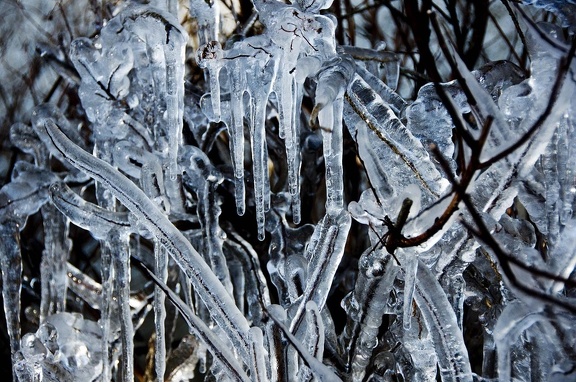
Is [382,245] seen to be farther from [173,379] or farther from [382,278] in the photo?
[173,379]

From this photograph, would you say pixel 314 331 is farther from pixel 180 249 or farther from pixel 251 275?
pixel 251 275

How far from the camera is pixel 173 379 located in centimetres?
229

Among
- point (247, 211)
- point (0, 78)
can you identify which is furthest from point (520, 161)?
point (0, 78)

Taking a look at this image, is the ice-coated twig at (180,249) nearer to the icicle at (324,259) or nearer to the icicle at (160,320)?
the icicle at (324,259)

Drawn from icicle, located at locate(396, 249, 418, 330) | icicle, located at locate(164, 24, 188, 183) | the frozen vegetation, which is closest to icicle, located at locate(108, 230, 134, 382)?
the frozen vegetation

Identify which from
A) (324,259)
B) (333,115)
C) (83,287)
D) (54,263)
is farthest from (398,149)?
(83,287)

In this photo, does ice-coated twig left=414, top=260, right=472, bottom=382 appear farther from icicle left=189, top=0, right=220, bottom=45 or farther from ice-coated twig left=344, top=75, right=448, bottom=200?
icicle left=189, top=0, right=220, bottom=45

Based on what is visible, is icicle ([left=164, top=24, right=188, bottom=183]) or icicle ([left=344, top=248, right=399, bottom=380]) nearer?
icicle ([left=344, top=248, right=399, bottom=380])

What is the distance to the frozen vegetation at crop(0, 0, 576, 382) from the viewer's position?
4.20 feet

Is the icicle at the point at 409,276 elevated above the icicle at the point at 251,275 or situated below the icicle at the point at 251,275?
below

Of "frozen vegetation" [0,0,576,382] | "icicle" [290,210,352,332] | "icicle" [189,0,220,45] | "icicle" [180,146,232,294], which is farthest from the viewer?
"icicle" [180,146,232,294]

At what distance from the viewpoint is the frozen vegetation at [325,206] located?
4.20 ft


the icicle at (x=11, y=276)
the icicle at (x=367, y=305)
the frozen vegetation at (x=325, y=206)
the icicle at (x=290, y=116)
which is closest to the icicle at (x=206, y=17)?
the frozen vegetation at (x=325, y=206)

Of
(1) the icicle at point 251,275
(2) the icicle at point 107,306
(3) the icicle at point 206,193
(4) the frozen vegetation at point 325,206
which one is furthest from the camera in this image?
(1) the icicle at point 251,275
